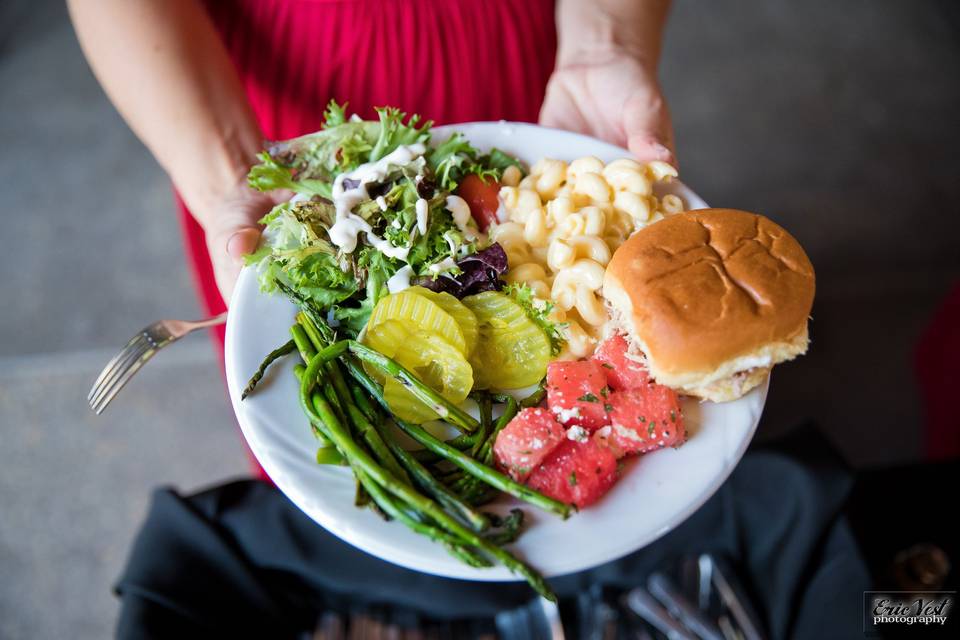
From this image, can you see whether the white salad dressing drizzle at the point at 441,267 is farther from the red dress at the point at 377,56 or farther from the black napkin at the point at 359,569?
the black napkin at the point at 359,569

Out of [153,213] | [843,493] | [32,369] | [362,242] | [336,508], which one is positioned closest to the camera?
[336,508]

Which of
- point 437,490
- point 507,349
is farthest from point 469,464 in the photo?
point 507,349

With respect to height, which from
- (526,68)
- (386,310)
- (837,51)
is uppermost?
(526,68)

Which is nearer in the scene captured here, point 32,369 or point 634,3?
point 634,3

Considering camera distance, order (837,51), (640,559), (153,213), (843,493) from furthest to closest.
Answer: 1. (837,51)
2. (153,213)
3. (640,559)
4. (843,493)

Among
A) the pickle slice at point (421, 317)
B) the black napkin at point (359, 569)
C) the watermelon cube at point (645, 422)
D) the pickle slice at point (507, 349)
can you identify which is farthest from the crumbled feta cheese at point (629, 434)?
the black napkin at point (359, 569)

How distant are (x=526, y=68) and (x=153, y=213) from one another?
9.66 ft

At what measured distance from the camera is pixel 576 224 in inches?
71.7

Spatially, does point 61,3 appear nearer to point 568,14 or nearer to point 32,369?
point 32,369

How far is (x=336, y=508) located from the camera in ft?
4.59

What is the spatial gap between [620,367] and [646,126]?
0.85 m

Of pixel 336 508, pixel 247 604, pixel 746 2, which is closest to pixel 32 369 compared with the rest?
pixel 247 604

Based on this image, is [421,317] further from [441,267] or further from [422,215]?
[422,215]

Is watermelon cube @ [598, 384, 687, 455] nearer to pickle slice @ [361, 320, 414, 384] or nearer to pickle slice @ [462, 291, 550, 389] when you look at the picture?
pickle slice @ [462, 291, 550, 389]
